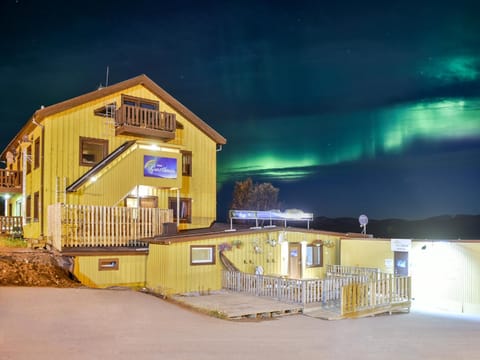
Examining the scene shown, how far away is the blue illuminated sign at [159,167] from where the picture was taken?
22.1m

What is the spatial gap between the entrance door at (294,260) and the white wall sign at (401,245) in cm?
402

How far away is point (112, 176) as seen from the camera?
21656mm

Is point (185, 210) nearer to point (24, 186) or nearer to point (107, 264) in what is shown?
point (107, 264)

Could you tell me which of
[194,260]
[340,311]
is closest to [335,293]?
[340,311]

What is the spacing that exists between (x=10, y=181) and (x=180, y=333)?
19.0 m

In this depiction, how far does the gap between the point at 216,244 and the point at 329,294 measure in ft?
16.1

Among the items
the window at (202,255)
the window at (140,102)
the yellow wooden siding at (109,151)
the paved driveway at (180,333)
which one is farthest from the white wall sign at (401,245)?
the window at (140,102)

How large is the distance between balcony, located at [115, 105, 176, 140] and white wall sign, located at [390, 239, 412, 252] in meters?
12.1

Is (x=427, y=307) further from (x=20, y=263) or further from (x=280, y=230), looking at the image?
(x=20, y=263)

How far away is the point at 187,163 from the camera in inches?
1013

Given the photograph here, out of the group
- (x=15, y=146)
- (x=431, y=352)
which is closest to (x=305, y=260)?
(x=431, y=352)

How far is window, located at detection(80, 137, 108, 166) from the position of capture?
74.1 feet

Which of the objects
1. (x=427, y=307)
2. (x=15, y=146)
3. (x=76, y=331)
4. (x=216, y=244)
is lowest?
(x=427, y=307)

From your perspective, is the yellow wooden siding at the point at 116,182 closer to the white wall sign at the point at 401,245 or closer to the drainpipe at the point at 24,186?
the drainpipe at the point at 24,186
